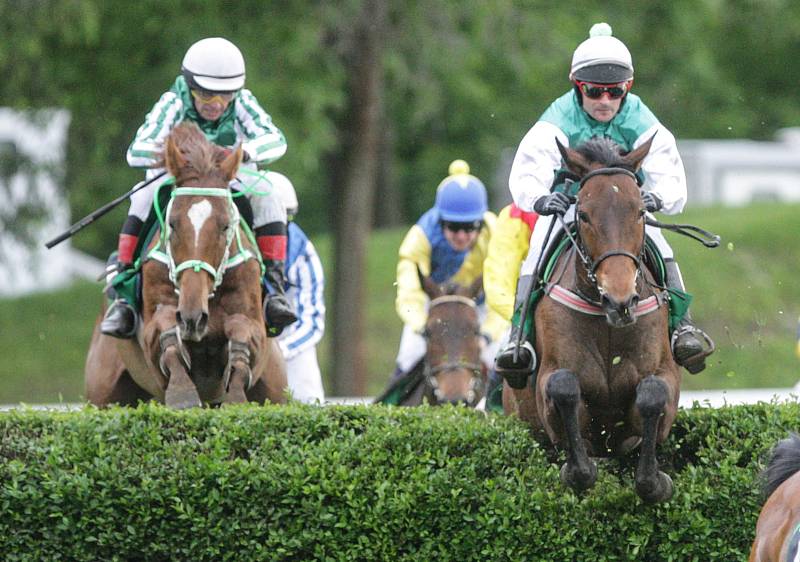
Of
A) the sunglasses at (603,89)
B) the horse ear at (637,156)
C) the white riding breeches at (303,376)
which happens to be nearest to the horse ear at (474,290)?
the white riding breeches at (303,376)

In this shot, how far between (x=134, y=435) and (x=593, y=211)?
2391 millimetres

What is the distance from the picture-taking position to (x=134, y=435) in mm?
7168

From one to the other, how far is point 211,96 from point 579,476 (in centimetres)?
317

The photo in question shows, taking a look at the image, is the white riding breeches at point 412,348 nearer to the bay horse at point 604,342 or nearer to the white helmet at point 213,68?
the white helmet at point 213,68

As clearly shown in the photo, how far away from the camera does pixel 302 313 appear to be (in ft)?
34.7

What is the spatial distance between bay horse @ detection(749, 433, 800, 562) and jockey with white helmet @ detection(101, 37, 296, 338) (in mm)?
3462

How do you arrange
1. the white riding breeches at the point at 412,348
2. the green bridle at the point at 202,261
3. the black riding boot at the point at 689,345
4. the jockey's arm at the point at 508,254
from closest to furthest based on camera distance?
the black riding boot at the point at 689,345
the green bridle at the point at 202,261
the jockey's arm at the point at 508,254
the white riding breeches at the point at 412,348

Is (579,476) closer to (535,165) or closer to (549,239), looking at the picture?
(549,239)

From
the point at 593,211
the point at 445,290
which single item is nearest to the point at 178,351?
the point at 593,211

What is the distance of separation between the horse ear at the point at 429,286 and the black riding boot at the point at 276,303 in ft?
6.64

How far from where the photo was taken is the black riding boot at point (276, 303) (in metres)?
8.58

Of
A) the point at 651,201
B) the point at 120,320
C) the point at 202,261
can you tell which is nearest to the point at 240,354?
the point at 202,261

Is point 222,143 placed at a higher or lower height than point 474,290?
higher

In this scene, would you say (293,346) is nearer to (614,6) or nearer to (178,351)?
(178,351)
